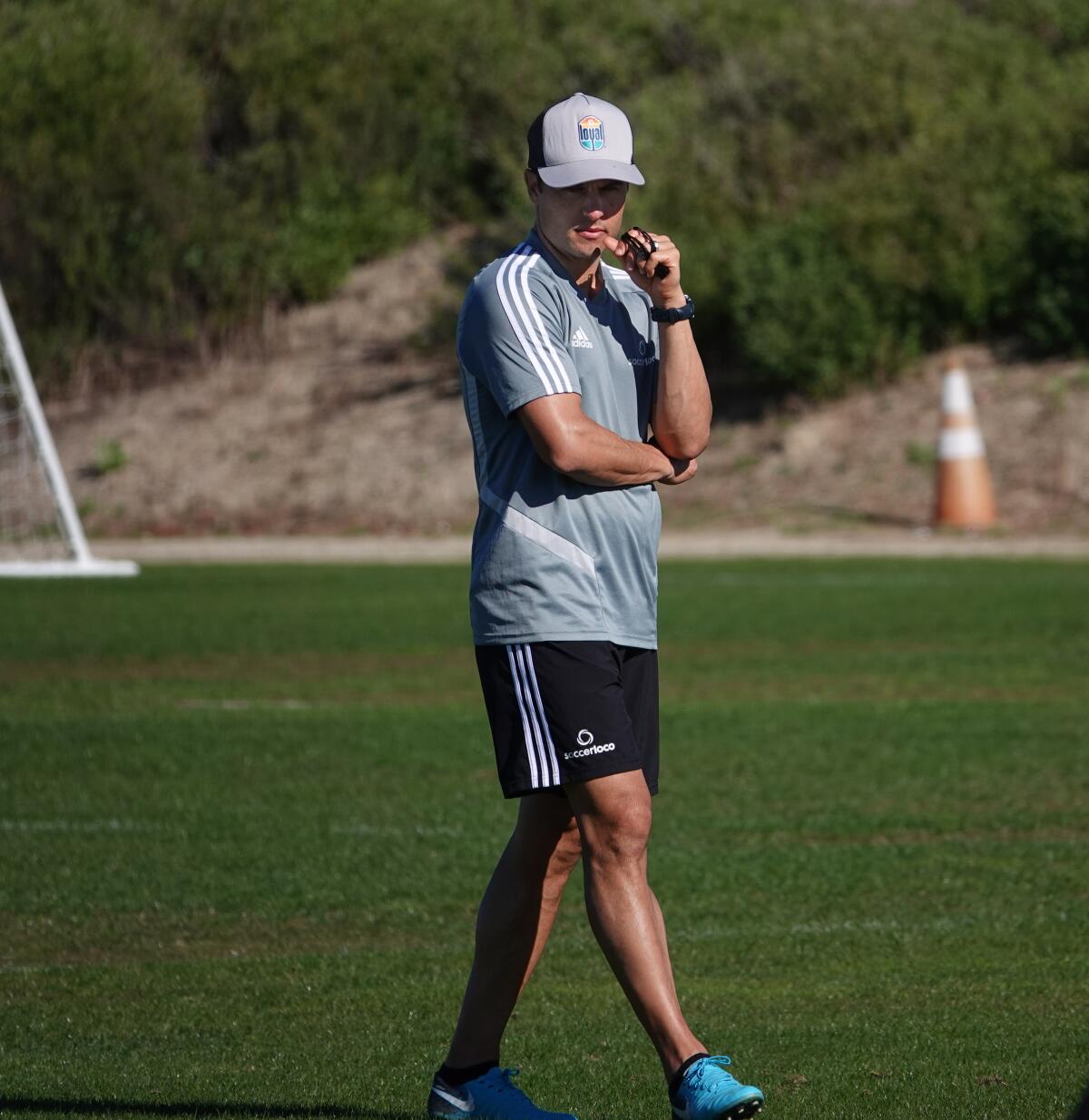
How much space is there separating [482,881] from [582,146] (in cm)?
374

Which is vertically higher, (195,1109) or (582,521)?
(582,521)

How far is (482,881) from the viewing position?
7.52 metres

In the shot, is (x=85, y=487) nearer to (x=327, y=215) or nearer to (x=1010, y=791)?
(x=327, y=215)

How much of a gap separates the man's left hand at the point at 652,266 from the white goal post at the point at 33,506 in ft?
58.5

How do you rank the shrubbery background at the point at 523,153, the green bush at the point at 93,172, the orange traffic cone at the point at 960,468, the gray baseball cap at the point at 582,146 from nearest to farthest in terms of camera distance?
the gray baseball cap at the point at 582,146 → the orange traffic cone at the point at 960,468 → the shrubbery background at the point at 523,153 → the green bush at the point at 93,172

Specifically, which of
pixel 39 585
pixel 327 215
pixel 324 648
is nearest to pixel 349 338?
pixel 327 215

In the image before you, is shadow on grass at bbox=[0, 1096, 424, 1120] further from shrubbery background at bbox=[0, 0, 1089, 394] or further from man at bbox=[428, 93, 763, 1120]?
shrubbery background at bbox=[0, 0, 1089, 394]

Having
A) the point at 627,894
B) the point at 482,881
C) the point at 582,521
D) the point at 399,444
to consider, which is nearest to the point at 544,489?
the point at 582,521

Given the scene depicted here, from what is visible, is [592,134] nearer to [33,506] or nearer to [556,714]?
[556,714]

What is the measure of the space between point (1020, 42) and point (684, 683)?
95.4 feet

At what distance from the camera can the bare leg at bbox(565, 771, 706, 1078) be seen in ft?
14.3

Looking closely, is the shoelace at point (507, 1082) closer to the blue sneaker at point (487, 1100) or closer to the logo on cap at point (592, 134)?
the blue sneaker at point (487, 1100)

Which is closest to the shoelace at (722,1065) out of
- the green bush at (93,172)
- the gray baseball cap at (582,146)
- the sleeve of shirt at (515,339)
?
the sleeve of shirt at (515,339)

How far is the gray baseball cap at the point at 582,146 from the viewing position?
4.44 m
